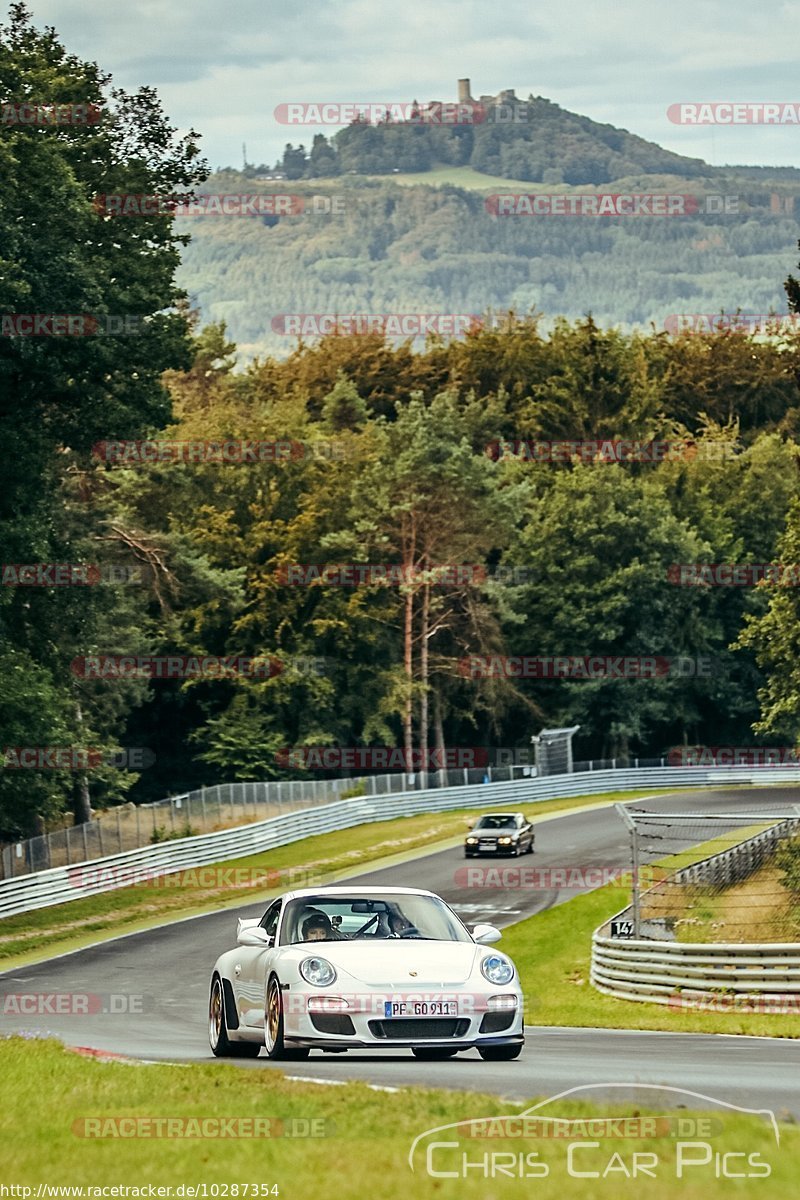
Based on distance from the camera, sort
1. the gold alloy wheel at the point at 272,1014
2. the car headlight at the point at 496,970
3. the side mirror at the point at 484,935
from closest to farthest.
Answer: the car headlight at the point at 496,970, the gold alloy wheel at the point at 272,1014, the side mirror at the point at 484,935

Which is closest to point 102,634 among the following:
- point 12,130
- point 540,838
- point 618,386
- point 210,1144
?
point 540,838

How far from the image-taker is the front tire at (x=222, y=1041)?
15.7 meters

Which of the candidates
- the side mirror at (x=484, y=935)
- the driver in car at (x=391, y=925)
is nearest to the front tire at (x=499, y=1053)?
the side mirror at (x=484, y=935)

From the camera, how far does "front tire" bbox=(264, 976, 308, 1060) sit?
1413 cm

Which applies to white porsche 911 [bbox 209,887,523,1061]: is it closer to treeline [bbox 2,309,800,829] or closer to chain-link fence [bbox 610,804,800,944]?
chain-link fence [bbox 610,804,800,944]

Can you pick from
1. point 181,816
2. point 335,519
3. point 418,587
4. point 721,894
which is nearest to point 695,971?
point 721,894

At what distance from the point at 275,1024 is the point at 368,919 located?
1.22 meters

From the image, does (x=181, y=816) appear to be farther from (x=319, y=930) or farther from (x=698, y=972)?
(x=319, y=930)

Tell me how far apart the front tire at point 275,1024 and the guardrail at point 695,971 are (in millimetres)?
9899

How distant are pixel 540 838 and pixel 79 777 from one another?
14619 mm

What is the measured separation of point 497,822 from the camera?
2132 inches

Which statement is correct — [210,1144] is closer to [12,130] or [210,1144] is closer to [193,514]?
[12,130]

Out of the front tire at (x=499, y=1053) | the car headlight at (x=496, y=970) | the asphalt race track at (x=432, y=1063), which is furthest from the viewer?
the front tire at (x=499, y=1053)

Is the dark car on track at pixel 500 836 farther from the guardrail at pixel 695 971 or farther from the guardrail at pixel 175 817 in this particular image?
the guardrail at pixel 695 971
